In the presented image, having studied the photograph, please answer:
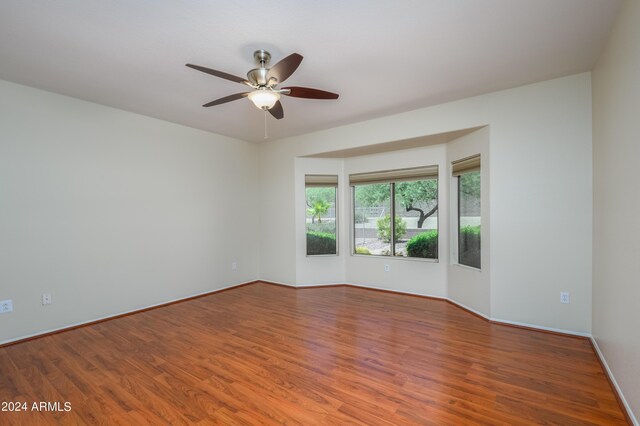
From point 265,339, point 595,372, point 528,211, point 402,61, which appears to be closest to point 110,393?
point 265,339

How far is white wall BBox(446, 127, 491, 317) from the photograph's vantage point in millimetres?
3420

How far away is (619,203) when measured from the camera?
207cm

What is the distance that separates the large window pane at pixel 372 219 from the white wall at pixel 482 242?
3.31ft

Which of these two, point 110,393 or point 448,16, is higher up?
point 448,16

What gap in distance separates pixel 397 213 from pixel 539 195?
1986 millimetres

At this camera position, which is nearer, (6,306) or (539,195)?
(6,306)

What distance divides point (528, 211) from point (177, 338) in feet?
12.9

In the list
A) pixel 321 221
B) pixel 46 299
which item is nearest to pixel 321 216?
pixel 321 221

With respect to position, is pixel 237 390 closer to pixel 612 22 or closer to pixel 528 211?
pixel 528 211

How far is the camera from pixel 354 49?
7.98ft

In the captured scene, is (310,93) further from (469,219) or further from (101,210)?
(101,210)

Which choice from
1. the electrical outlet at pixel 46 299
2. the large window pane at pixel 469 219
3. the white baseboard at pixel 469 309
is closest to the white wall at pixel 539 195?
the white baseboard at pixel 469 309

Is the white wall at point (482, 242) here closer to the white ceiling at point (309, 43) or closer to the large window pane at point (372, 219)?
the white ceiling at point (309, 43)

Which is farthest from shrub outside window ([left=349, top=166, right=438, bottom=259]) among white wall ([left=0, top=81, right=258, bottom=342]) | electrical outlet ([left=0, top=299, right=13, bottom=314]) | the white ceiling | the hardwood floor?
electrical outlet ([left=0, top=299, right=13, bottom=314])
